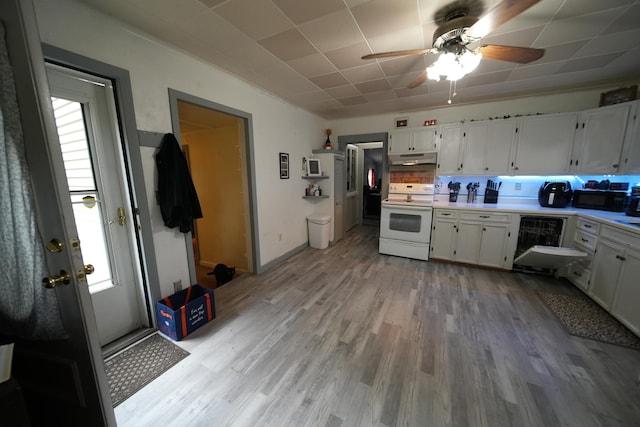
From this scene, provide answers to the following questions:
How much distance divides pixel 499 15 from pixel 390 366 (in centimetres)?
241

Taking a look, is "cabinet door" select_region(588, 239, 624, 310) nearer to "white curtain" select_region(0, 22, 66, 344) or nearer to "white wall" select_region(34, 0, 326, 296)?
"white wall" select_region(34, 0, 326, 296)

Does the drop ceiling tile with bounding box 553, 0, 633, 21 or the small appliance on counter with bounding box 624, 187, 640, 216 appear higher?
the drop ceiling tile with bounding box 553, 0, 633, 21

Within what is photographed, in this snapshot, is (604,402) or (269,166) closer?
(604,402)

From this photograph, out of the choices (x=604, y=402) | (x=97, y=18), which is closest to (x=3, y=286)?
(x=97, y=18)

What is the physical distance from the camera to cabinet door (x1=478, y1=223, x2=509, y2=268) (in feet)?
10.3

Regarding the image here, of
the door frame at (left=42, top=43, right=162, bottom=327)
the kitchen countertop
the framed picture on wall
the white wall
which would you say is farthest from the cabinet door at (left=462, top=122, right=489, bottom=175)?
the door frame at (left=42, top=43, right=162, bottom=327)

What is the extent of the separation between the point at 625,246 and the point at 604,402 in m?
1.49

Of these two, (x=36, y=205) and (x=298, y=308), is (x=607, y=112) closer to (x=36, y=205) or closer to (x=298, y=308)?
(x=298, y=308)

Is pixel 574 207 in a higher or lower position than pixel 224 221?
higher

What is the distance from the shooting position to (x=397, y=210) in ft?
12.1

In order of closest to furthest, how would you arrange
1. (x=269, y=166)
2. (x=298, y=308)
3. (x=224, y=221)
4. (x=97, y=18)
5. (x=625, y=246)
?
(x=97, y=18)
(x=625, y=246)
(x=298, y=308)
(x=269, y=166)
(x=224, y=221)

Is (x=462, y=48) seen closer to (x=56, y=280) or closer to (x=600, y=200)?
(x=56, y=280)

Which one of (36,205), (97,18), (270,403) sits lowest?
(270,403)

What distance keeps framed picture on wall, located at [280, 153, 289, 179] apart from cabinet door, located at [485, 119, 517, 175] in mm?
3085
